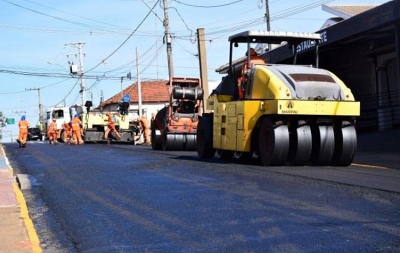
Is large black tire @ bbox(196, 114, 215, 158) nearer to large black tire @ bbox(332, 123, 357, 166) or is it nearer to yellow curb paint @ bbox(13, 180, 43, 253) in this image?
large black tire @ bbox(332, 123, 357, 166)

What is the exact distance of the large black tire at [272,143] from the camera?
39.8ft

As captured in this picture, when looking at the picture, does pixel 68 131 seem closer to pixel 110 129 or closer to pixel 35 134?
pixel 110 129

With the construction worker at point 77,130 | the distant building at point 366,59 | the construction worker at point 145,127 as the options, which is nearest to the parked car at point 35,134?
the construction worker at point 77,130

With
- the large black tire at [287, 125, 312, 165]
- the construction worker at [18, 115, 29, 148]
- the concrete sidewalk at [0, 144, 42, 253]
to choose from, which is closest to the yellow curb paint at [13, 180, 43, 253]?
the concrete sidewalk at [0, 144, 42, 253]

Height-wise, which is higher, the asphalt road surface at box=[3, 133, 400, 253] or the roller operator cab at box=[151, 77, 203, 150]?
the roller operator cab at box=[151, 77, 203, 150]

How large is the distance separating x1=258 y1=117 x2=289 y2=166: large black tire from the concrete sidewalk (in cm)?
519

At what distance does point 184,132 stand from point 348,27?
280 inches

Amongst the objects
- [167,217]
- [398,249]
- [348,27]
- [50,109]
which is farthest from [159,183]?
[50,109]

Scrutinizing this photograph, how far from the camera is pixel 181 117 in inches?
857

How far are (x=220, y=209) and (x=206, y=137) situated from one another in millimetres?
7923

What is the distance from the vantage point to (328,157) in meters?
12.5

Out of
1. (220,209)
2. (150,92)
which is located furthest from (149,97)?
(220,209)

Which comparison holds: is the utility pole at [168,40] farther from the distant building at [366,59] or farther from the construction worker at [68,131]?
the distant building at [366,59]

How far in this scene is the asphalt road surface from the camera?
5.89 meters
